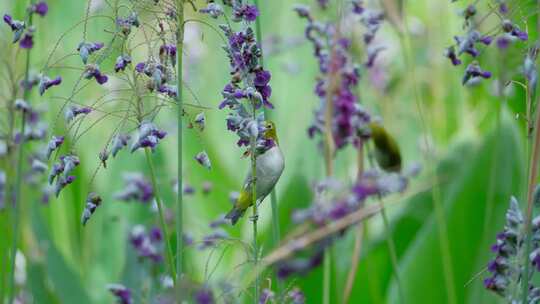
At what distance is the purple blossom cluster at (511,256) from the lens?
103 cm

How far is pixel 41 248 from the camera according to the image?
204 centimetres

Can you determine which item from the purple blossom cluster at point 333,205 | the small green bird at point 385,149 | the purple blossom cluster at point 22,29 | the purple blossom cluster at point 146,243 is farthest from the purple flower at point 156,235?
the purple blossom cluster at point 22,29

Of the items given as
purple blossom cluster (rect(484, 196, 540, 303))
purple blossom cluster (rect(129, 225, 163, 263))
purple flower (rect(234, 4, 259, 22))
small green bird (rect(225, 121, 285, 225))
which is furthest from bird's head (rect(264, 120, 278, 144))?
purple blossom cluster (rect(129, 225, 163, 263))

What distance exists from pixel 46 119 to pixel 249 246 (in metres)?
2.04

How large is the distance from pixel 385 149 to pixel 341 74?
0.17m

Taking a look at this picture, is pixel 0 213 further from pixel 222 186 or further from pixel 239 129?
pixel 239 129

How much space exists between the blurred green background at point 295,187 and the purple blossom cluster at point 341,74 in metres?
0.15

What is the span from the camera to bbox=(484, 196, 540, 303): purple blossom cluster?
40.4 inches

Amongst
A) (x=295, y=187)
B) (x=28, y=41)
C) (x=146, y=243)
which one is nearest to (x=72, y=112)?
(x=28, y=41)

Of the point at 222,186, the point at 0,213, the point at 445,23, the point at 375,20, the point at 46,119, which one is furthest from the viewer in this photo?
the point at 445,23

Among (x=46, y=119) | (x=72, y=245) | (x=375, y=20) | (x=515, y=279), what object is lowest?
(x=515, y=279)

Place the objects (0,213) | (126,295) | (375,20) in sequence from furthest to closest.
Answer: (0,213) < (375,20) < (126,295)

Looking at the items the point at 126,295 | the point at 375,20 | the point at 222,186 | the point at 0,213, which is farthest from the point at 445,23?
the point at 126,295

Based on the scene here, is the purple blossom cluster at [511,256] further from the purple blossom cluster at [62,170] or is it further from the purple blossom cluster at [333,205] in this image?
the purple blossom cluster at [62,170]
